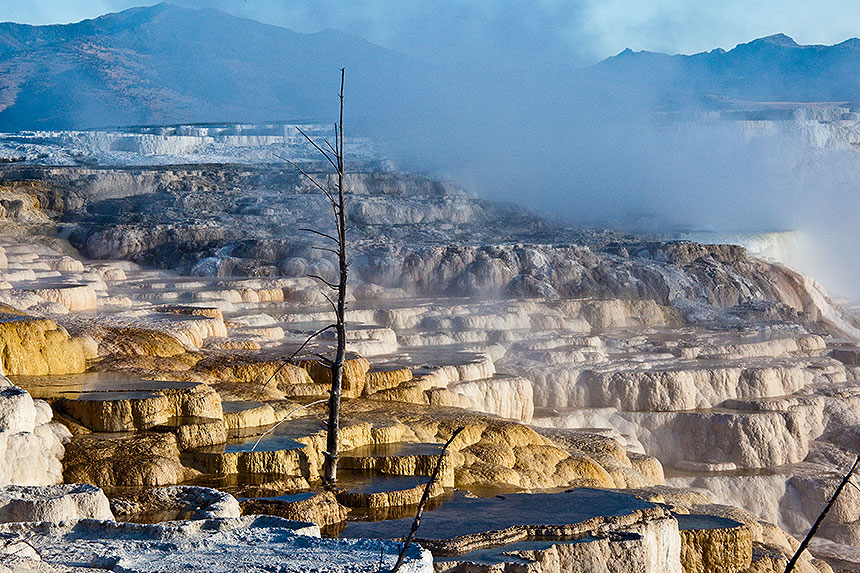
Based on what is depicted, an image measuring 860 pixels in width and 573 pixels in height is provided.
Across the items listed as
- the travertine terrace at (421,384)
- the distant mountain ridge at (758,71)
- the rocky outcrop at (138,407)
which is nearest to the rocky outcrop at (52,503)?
the travertine terrace at (421,384)

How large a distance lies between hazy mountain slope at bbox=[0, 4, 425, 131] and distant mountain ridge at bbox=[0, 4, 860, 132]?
19cm

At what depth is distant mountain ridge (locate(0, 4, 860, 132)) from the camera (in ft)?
284

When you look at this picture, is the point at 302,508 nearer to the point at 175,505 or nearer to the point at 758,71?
the point at 175,505

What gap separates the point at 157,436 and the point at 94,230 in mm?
24303

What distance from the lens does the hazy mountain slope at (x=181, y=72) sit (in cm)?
9688

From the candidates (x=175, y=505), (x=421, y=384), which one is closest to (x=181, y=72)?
(x=421, y=384)

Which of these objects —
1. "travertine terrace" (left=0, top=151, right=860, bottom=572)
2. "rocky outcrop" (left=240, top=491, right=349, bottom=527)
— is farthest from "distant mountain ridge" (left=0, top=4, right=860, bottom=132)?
"rocky outcrop" (left=240, top=491, right=349, bottom=527)

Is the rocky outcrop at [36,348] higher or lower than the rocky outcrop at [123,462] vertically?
higher

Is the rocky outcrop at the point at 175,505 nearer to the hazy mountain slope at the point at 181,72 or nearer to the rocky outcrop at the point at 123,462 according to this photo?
the rocky outcrop at the point at 123,462

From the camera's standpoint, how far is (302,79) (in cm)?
12106

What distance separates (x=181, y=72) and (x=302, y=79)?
12.8 metres

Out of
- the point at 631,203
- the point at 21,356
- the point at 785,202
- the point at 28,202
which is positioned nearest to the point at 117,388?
the point at 21,356

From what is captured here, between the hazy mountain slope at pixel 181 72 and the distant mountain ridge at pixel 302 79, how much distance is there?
189mm

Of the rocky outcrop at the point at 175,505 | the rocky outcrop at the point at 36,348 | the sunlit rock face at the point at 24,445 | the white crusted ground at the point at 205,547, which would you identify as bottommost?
the white crusted ground at the point at 205,547
